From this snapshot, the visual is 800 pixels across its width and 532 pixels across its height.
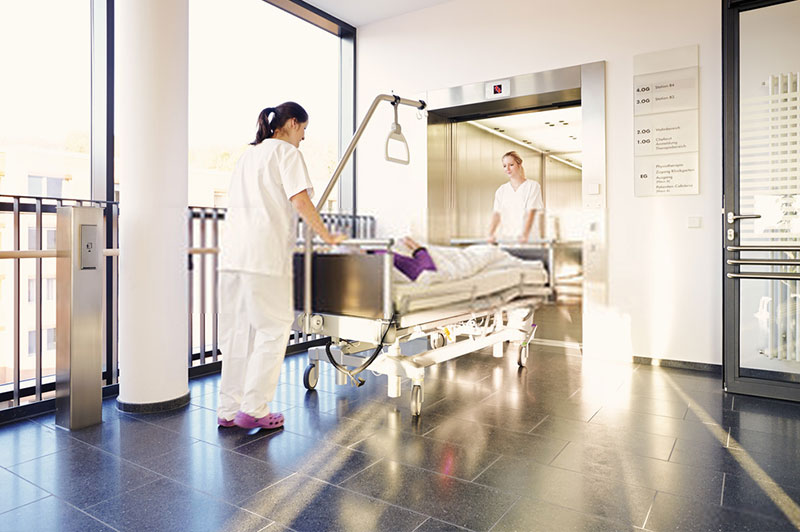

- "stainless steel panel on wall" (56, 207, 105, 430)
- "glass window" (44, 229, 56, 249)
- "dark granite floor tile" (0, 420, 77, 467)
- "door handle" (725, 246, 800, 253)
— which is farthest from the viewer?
"door handle" (725, 246, 800, 253)

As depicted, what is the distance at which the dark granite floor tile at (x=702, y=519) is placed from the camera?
1.57 m

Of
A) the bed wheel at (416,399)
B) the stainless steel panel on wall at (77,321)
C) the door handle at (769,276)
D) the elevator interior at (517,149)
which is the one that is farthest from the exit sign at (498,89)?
the stainless steel panel on wall at (77,321)

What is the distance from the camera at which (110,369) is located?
10.0 ft

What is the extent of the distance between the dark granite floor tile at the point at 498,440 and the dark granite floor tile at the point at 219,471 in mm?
748

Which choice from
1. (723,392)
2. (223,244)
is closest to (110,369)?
(223,244)

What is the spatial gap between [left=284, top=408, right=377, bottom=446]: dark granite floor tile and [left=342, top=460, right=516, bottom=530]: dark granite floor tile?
349mm

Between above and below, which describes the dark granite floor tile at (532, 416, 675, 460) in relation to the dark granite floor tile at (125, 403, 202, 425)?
below

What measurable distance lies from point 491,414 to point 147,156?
2.04m

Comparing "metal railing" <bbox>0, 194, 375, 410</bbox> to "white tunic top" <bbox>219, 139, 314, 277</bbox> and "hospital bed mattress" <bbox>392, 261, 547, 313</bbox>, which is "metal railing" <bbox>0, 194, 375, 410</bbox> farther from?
"hospital bed mattress" <bbox>392, 261, 547, 313</bbox>

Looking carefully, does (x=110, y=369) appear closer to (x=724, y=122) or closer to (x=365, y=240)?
(x=365, y=240)

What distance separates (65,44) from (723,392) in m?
4.19

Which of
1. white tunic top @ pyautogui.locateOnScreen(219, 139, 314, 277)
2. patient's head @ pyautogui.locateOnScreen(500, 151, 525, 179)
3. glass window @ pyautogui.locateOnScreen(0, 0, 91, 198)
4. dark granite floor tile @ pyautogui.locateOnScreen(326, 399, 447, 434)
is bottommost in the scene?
dark granite floor tile @ pyautogui.locateOnScreen(326, 399, 447, 434)

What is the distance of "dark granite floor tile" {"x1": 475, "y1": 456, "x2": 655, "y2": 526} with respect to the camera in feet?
5.51

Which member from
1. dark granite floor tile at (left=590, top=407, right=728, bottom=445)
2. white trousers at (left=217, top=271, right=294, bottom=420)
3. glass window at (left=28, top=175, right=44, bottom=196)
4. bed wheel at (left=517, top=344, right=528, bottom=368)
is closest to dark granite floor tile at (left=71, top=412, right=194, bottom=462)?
glass window at (left=28, top=175, right=44, bottom=196)
